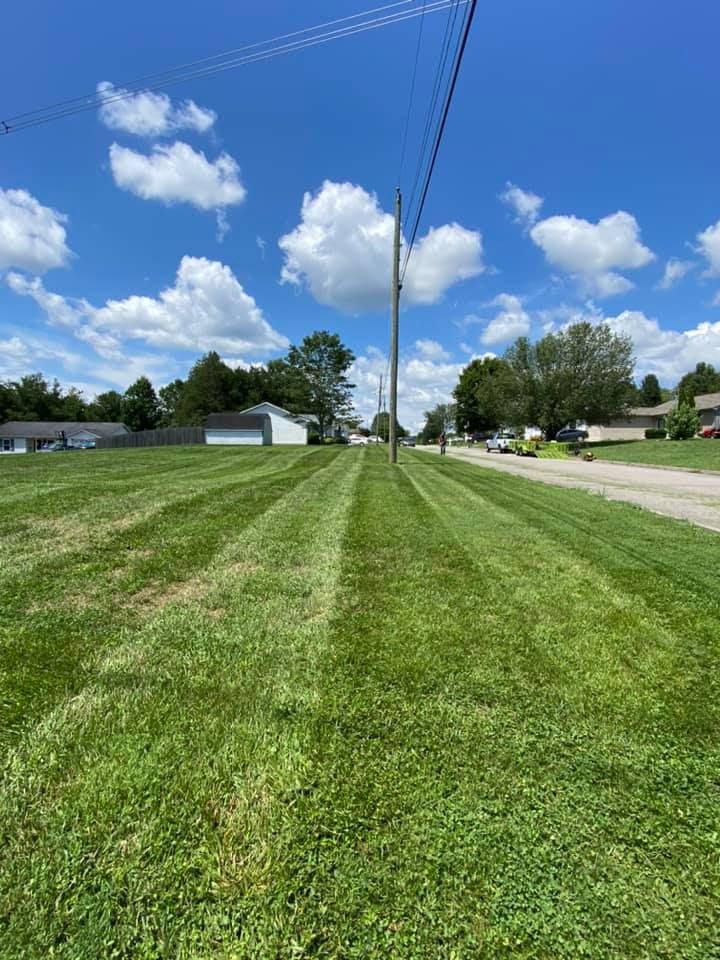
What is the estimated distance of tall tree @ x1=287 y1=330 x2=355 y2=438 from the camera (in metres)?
55.2

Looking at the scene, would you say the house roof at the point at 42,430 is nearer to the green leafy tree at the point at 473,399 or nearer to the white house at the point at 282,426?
the white house at the point at 282,426

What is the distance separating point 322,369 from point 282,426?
11.1m

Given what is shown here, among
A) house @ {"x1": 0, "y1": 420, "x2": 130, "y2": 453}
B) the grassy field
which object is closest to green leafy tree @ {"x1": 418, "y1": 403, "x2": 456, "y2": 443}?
house @ {"x1": 0, "y1": 420, "x2": 130, "y2": 453}

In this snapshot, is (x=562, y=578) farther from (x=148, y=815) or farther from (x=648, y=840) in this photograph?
(x=148, y=815)

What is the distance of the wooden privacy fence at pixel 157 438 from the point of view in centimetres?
4078

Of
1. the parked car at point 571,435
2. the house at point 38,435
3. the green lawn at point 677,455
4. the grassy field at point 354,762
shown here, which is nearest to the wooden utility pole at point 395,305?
the grassy field at point 354,762

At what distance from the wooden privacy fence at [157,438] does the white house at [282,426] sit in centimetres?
732

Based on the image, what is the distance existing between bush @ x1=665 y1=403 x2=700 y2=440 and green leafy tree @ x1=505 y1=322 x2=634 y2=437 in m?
7.03

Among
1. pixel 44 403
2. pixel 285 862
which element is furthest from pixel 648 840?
pixel 44 403

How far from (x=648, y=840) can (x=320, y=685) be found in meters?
1.46

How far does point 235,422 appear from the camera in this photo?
147ft

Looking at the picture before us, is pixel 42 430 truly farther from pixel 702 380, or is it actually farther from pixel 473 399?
pixel 702 380

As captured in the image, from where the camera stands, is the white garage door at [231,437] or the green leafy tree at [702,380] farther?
the green leafy tree at [702,380]

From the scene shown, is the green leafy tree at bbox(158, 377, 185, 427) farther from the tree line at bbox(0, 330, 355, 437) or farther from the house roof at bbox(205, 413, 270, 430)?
the house roof at bbox(205, 413, 270, 430)
